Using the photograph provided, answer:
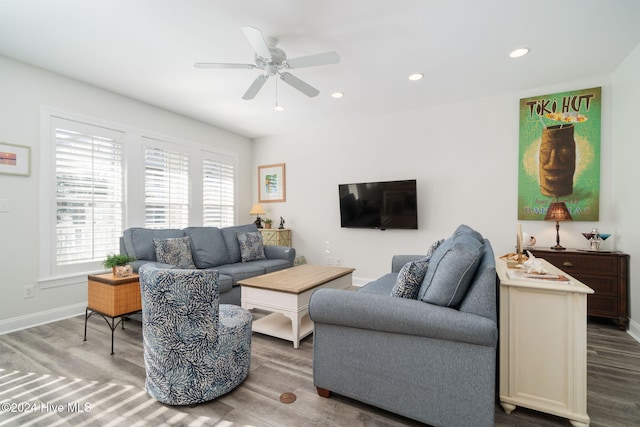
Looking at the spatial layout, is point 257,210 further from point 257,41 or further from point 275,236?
point 257,41

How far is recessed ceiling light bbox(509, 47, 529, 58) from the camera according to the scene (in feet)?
9.18

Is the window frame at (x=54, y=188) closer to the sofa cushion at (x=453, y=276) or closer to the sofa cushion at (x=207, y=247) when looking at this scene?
the sofa cushion at (x=207, y=247)

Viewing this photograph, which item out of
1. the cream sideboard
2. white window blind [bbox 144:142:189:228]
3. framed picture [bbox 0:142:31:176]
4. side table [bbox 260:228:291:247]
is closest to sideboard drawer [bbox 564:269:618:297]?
the cream sideboard

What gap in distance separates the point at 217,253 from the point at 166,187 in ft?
4.80

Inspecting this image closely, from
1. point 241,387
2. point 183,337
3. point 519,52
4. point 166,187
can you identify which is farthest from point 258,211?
point 519,52

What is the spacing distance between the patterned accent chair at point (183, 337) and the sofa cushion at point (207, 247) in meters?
2.00

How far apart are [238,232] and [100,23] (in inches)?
110

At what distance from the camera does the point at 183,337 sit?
1.74m

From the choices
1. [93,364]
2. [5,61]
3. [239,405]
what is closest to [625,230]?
[239,405]

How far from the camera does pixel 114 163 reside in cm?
389

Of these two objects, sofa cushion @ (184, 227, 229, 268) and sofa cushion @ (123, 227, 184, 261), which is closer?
sofa cushion @ (123, 227, 184, 261)

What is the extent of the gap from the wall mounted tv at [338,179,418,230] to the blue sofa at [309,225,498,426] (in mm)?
2633

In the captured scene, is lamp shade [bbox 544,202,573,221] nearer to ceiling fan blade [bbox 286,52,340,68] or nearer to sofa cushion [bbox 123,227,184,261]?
ceiling fan blade [bbox 286,52,340,68]

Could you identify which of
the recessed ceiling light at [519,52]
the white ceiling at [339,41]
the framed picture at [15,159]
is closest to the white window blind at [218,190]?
the white ceiling at [339,41]
